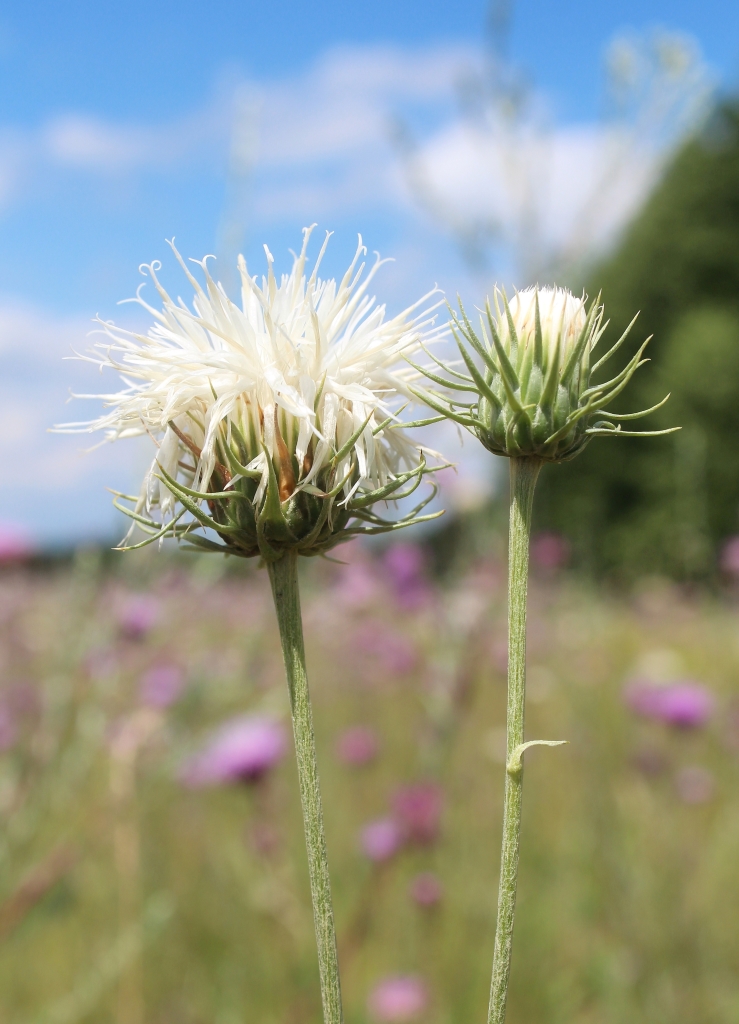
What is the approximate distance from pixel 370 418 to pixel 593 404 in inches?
8.6

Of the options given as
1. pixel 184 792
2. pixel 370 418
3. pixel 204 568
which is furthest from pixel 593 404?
pixel 184 792

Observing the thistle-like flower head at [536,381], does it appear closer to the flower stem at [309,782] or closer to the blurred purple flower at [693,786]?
the flower stem at [309,782]

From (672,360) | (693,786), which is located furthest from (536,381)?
(672,360)

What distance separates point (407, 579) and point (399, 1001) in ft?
9.46

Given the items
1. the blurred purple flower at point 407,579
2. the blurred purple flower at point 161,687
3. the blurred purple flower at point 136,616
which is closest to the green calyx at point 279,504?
the blurred purple flower at point 136,616

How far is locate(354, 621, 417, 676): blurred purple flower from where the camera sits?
504cm

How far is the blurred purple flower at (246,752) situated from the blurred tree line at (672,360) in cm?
1621

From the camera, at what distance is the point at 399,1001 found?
2770mm

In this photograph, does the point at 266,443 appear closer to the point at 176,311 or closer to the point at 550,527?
the point at 176,311

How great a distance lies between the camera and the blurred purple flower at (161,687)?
11.9 ft

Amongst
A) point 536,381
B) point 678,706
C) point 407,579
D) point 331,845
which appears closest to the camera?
point 536,381

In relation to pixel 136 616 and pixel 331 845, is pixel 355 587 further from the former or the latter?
pixel 136 616

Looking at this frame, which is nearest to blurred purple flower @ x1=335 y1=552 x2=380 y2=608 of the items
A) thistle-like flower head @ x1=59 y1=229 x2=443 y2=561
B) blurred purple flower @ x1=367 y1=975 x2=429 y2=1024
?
blurred purple flower @ x1=367 y1=975 x2=429 y2=1024

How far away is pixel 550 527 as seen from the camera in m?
21.6
